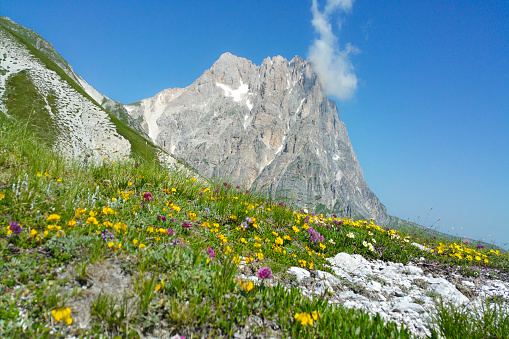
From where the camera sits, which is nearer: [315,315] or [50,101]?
[315,315]

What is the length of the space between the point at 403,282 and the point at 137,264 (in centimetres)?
580

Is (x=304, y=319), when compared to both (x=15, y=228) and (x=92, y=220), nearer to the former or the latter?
(x=92, y=220)

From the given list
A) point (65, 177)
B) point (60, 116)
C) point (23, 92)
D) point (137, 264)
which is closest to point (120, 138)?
point (60, 116)

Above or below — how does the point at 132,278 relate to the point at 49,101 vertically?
below

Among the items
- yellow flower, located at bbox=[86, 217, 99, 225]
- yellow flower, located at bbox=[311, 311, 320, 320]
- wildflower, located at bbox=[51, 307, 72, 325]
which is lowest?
wildflower, located at bbox=[51, 307, 72, 325]

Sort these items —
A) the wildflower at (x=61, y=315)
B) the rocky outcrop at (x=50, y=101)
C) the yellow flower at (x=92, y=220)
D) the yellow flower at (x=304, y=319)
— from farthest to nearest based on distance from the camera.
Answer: the rocky outcrop at (x=50, y=101) < the yellow flower at (x=92, y=220) < the yellow flower at (x=304, y=319) < the wildflower at (x=61, y=315)

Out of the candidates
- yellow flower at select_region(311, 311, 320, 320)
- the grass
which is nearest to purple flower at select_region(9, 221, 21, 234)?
the grass

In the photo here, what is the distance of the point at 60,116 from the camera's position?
44.6 metres

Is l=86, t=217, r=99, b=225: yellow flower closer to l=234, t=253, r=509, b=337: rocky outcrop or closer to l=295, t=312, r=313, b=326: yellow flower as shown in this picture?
l=234, t=253, r=509, b=337: rocky outcrop

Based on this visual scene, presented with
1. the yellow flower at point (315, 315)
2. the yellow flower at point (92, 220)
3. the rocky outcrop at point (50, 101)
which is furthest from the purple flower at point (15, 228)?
the rocky outcrop at point (50, 101)

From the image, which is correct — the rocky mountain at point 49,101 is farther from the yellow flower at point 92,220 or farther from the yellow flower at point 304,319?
the yellow flower at point 304,319

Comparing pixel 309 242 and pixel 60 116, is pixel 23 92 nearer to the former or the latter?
pixel 60 116

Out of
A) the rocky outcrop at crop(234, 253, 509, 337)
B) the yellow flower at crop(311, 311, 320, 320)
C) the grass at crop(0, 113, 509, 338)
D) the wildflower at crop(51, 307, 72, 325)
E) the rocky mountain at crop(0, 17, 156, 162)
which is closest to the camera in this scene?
the wildflower at crop(51, 307, 72, 325)

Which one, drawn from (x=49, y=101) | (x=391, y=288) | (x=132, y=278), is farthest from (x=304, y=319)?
(x=49, y=101)
